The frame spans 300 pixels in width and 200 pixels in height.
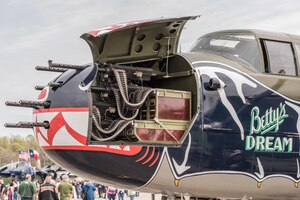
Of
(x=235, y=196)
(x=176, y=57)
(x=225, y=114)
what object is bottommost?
(x=235, y=196)

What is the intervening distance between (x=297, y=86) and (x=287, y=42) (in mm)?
802

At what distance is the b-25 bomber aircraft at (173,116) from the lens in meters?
8.05

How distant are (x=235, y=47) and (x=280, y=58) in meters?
0.73

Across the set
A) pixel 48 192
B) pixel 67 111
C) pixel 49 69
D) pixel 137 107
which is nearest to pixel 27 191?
pixel 48 192

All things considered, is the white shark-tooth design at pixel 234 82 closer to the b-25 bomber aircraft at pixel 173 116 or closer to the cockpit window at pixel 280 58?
the b-25 bomber aircraft at pixel 173 116

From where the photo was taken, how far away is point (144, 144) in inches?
321

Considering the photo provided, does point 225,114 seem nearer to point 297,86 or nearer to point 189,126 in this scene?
point 189,126

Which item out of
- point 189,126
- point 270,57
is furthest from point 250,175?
point 270,57

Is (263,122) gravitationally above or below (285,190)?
above

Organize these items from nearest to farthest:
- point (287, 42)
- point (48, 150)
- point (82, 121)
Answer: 1. point (82, 121)
2. point (48, 150)
3. point (287, 42)

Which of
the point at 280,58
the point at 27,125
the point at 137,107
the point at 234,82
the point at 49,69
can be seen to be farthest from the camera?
the point at 280,58

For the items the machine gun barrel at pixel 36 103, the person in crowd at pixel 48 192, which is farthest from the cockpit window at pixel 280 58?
the person in crowd at pixel 48 192

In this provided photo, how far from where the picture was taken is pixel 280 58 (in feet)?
30.9

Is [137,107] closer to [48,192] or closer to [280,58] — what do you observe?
[280,58]
